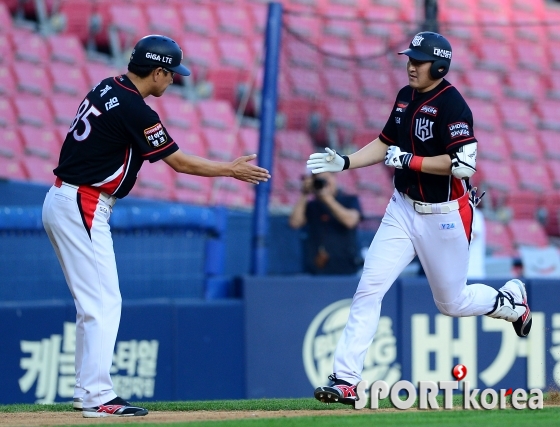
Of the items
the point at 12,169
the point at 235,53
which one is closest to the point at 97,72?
the point at 12,169

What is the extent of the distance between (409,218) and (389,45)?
16.3 ft

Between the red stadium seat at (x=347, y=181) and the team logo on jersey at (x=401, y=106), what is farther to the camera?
the red stadium seat at (x=347, y=181)

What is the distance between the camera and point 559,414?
496cm

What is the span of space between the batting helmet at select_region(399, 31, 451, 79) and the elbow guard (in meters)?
0.45

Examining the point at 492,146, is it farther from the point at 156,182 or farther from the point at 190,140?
the point at 156,182

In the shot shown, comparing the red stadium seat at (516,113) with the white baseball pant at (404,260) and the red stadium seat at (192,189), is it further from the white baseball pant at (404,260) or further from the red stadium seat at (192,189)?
the white baseball pant at (404,260)

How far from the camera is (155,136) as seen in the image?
4.96m

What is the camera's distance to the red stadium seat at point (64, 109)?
10.7m

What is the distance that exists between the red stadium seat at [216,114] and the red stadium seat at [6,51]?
2.14 metres

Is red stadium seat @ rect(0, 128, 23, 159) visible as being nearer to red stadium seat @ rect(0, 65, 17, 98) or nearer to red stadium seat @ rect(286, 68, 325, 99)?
red stadium seat @ rect(0, 65, 17, 98)

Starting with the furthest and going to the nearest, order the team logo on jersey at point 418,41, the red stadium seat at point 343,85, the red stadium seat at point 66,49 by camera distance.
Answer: the red stadium seat at point 66,49 < the red stadium seat at point 343,85 < the team logo on jersey at point 418,41

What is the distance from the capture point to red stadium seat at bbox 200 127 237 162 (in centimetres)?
1098

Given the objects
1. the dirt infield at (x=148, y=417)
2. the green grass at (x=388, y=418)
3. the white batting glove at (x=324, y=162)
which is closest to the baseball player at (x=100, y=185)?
the dirt infield at (x=148, y=417)

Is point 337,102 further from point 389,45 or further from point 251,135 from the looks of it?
point 251,135
